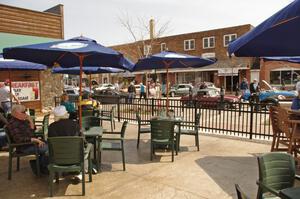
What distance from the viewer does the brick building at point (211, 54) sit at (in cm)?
3247

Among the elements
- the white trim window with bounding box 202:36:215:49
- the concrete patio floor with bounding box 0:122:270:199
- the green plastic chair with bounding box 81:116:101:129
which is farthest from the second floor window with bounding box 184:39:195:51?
the green plastic chair with bounding box 81:116:101:129

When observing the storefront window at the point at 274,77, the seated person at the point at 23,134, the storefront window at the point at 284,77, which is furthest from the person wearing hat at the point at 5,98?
the storefront window at the point at 274,77

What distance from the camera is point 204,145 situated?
7207 mm

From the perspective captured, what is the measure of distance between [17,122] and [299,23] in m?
4.84

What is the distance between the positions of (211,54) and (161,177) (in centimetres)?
3348

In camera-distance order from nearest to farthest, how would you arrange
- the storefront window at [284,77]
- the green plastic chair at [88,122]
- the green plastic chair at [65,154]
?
the green plastic chair at [65,154] → the green plastic chair at [88,122] → the storefront window at [284,77]

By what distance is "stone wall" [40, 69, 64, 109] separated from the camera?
549 inches

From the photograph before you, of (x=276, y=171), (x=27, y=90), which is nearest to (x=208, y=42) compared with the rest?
(x=27, y=90)

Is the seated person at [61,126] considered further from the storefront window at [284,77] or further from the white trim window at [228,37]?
the white trim window at [228,37]

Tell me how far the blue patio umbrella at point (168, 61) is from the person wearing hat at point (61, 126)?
3.02 metres

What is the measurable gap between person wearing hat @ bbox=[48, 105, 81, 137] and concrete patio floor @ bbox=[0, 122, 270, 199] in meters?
0.91

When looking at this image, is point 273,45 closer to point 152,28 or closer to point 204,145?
point 204,145

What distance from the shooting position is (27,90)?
513 inches

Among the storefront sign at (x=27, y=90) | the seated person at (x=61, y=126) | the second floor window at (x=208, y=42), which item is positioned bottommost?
the seated person at (x=61, y=126)
